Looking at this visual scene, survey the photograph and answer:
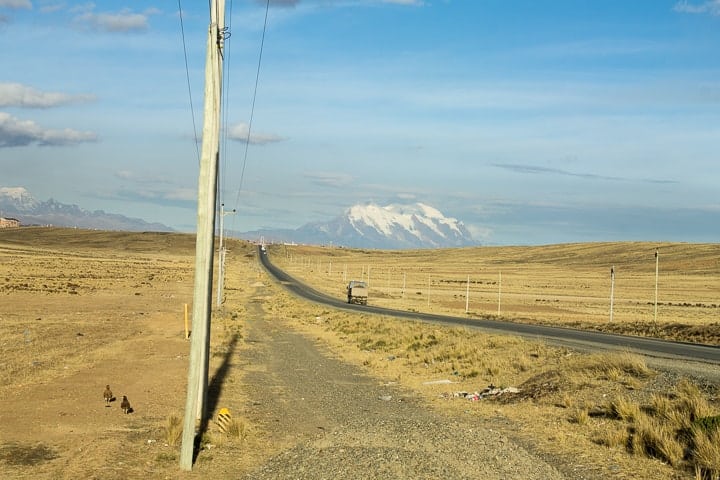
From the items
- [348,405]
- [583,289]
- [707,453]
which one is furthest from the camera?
[583,289]

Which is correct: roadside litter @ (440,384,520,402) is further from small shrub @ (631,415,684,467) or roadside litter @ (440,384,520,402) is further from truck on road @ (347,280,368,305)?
truck on road @ (347,280,368,305)

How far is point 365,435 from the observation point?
12.2 metres

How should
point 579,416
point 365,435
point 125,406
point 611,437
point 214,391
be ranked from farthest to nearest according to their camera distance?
1. point 214,391
2. point 125,406
3. point 579,416
4. point 365,435
5. point 611,437

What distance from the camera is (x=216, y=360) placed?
23047 millimetres

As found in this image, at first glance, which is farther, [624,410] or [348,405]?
[348,405]

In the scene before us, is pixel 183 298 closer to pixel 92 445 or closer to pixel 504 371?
pixel 504 371

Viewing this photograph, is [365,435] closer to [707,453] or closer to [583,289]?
[707,453]

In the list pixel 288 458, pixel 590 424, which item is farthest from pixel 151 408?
pixel 590 424

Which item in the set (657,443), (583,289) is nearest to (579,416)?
(657,443)

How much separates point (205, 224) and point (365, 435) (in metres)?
4.66

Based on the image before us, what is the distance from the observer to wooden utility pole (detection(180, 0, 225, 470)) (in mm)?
10555

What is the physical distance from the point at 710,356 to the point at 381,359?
10852 millimetres

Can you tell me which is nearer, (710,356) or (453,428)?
(453,428)

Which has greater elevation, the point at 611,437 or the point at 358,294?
the point at 611,437
